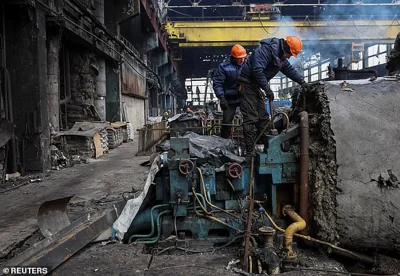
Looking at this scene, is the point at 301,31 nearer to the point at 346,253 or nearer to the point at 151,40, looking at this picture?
the point at 151,40

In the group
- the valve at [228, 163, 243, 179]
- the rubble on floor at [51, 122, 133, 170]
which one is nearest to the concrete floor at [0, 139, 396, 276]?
the valve at [228, 163, 243, 179]

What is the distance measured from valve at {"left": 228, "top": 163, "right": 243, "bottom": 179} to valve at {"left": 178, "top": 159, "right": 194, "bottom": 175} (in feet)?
1.26

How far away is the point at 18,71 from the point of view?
20.5 feet

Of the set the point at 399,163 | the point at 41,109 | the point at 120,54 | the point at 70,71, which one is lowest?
the point at 399,163

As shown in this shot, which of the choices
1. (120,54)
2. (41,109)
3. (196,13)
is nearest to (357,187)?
(41,109)

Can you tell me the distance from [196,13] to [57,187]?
22.9 m

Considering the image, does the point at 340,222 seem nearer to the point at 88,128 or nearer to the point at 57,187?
the point at 57,187

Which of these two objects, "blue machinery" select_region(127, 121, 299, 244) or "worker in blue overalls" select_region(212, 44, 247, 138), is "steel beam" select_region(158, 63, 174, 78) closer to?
"worker in blue overalls" select_region(212, 44, 247, 138)

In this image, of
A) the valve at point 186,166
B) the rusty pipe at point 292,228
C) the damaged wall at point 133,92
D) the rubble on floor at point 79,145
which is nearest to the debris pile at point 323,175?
the rusty pipe at point 292,228

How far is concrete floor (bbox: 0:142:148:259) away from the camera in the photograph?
339 centimetres

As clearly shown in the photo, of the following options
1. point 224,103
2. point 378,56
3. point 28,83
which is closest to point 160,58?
point 378,56

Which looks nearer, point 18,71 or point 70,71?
point 18,71

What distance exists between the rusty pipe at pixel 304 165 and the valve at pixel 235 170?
61 cm

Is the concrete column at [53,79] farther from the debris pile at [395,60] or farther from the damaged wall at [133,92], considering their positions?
the debris pile at [395,60]
